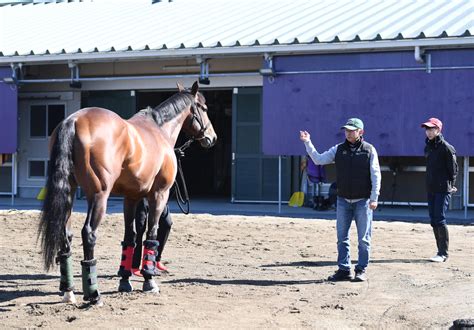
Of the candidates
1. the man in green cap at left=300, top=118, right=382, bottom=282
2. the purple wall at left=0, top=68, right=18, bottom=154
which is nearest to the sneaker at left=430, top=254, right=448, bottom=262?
the man in green cap at left=300, top=118, right=382, bottom=282

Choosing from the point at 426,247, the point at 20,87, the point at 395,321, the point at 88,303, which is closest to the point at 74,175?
the point at 88,303

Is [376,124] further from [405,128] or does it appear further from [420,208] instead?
[420,208]

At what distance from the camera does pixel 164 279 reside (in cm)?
851

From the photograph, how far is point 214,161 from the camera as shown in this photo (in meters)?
23.6

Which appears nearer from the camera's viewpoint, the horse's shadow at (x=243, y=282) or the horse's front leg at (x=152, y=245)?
the horse's front leg at (x=152, y=245)

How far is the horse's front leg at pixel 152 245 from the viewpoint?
7551 millimetres

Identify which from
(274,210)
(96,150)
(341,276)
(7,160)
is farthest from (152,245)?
(7,160)

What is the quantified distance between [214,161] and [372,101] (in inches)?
343

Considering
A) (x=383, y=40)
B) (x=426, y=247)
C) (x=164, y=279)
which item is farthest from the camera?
(x=383, y=40)

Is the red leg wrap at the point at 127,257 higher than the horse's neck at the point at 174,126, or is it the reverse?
the horse's neck at the point at 174,126

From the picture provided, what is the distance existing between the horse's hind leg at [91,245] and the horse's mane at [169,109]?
176cm

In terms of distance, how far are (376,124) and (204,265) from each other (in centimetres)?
726

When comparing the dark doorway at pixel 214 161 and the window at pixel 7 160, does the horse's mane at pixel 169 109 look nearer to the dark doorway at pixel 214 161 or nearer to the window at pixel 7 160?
the window at pixel 7 160

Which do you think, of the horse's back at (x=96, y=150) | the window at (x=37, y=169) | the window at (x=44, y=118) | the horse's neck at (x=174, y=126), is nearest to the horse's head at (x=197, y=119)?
the horse's neck at (x=174, y=126)
